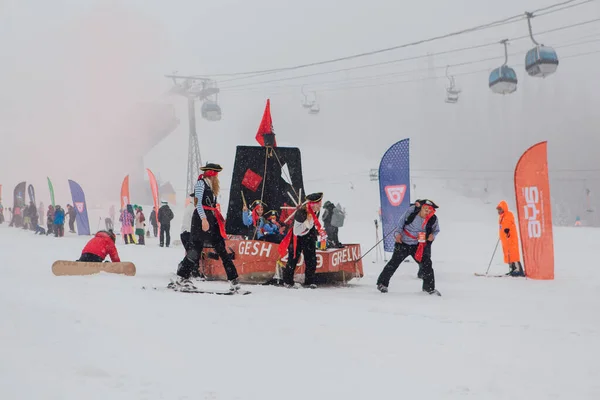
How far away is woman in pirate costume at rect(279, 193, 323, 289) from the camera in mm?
8117

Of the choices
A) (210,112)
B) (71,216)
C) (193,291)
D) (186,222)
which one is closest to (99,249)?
(186,222)

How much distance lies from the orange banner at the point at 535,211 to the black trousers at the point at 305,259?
4529mm

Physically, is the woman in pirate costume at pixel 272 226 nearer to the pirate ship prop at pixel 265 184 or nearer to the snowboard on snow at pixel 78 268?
the pirate ship prop at pixel 265 184

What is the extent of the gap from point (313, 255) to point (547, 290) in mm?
3846

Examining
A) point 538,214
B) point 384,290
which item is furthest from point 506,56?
point 384,290

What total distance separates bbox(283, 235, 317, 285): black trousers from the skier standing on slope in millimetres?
1065

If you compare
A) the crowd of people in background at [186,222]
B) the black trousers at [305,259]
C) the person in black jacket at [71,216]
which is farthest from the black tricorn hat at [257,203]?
the person in black jacket at [71,216]

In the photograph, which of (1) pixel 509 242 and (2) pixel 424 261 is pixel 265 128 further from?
(1) pixel 509 242

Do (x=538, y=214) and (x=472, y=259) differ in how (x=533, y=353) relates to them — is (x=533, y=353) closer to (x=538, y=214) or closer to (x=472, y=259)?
(x=538, y=214)

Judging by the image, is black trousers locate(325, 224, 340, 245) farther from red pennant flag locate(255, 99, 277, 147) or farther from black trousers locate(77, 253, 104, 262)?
black trousers locate(77, 253, 104, 262)

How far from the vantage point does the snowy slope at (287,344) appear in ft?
10.9

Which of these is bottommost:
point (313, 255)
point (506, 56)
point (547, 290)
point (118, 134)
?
point (547, 290)

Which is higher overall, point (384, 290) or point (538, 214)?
point (538, 214)

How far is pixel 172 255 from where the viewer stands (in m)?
15.5
